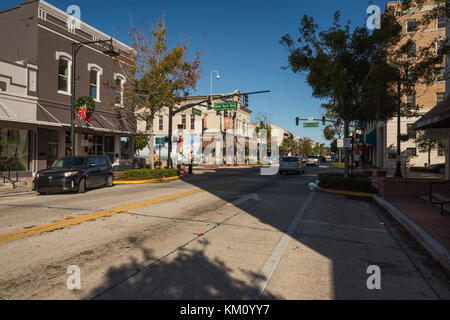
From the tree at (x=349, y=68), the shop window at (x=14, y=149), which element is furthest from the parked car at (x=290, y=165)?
the shop window at (x=14, y=149)

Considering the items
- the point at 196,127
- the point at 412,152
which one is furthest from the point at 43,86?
the point at 412,152

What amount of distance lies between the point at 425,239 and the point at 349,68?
11331 millimetres

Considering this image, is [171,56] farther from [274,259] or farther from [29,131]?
[274,259]

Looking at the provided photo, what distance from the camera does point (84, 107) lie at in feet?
65.2

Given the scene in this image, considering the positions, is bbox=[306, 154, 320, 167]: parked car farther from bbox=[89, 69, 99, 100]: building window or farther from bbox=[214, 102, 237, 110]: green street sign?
bbox=[89, 69, 99, 100]: building window

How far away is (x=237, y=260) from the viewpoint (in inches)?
188

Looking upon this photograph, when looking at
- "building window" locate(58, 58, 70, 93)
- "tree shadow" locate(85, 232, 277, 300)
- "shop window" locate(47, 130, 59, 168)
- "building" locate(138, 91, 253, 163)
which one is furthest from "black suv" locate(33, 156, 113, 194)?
"building" locate(138, 91, 253, 163)

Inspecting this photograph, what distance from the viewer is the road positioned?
3713 mm

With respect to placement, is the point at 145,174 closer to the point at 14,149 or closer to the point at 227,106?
the point at 14,149

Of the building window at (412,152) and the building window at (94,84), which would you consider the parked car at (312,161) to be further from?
the building window at (94,84)

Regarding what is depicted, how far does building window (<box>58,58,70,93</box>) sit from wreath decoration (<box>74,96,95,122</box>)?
1.02m

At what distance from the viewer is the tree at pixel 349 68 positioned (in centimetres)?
1385
